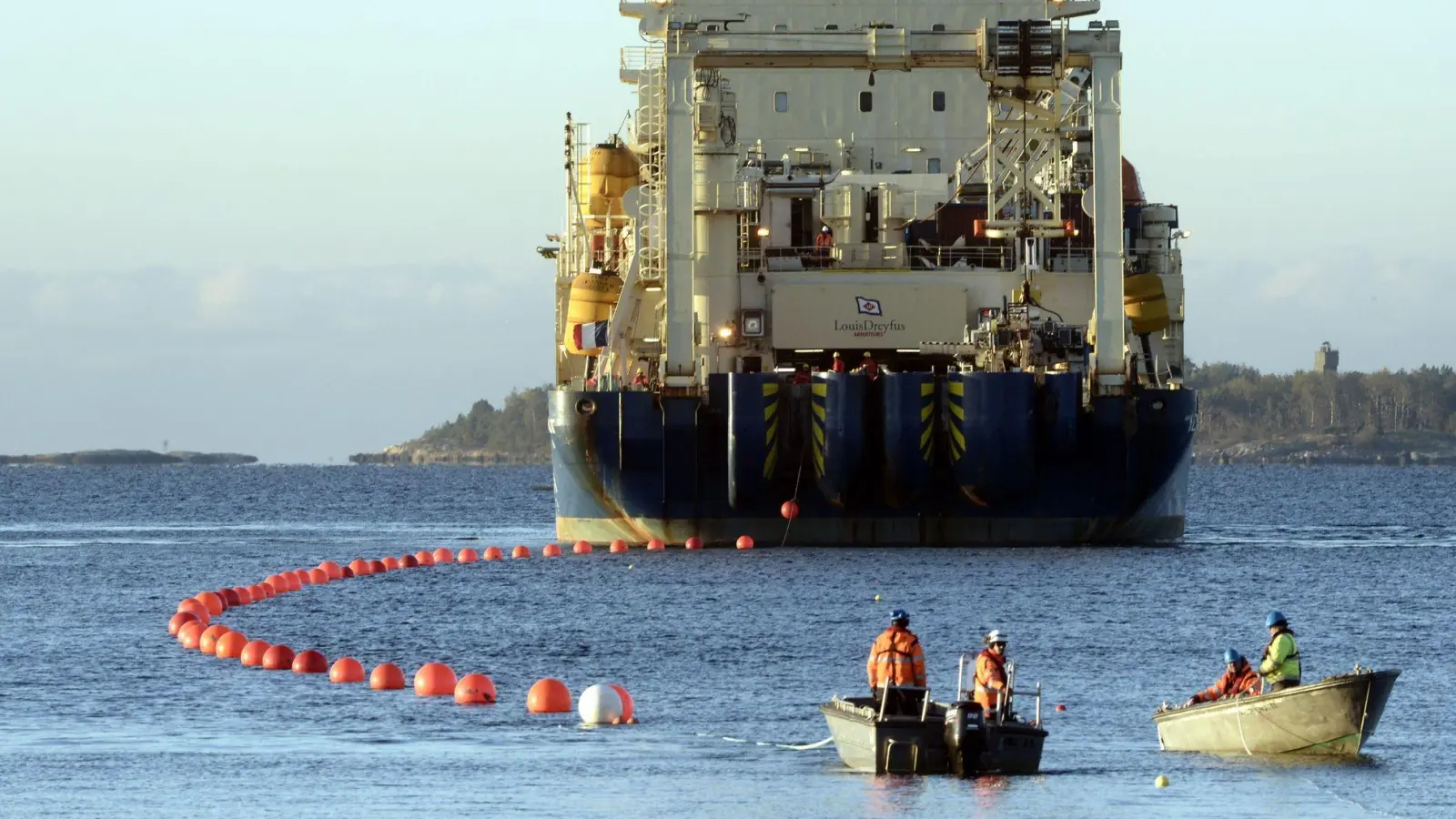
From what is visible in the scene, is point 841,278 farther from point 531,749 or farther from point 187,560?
point 531,749

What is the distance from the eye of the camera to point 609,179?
70.3 metres

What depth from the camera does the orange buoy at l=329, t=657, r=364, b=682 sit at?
3803 centimetres

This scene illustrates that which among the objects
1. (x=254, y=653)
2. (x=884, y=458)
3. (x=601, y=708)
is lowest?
(x=601, y=708)

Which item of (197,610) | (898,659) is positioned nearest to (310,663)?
(197,610)

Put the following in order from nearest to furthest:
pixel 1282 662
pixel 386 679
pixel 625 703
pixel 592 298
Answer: pixel 1282 662
pixel 625 703
pixel 386 679
pixel 592 298

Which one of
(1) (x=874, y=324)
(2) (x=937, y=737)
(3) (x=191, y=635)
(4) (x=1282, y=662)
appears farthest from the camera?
(1) (x=874, y=324)

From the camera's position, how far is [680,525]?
5934 centimetres

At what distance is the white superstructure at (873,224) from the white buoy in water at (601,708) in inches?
1024

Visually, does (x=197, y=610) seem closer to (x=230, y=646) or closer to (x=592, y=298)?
(x=230, y=646)

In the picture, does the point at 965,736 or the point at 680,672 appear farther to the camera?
the point at 680,672

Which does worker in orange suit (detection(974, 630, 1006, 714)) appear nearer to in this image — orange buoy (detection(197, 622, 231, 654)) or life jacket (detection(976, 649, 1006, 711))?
life jacket (detection(976, 649, 1006, 711))

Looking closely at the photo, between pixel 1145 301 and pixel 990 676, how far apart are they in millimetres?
39673

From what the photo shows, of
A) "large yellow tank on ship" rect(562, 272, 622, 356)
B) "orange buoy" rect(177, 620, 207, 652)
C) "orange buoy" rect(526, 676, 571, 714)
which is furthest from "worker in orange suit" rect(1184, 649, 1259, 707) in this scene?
"large yellow tank on ship" rect(562, 272, 622, 356)

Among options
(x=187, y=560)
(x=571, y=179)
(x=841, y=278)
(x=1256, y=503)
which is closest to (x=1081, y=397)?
(x=841, y=278)
